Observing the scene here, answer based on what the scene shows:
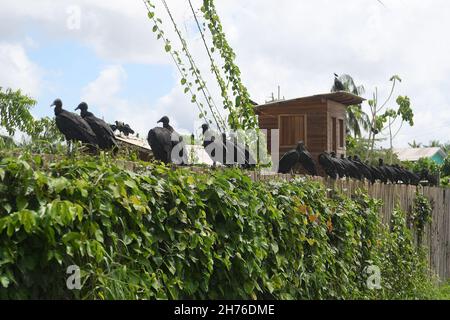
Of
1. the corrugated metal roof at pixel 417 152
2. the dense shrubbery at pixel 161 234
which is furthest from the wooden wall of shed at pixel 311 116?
the corrugated metal roof at pixel 417 152

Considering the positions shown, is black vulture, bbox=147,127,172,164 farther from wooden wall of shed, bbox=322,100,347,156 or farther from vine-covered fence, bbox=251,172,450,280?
wooden wall of shed, bbox=322,100,347,156

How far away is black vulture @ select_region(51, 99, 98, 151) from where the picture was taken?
6.90 m

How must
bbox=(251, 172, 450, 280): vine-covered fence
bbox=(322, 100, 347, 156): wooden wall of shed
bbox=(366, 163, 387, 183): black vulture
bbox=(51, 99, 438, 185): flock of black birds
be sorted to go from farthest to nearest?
bbox=(322, 100, 347, 156): wooden wall of shed < bbox=(366, 163, 387, 183): black vulture < bbox=(251, 172, 450, 280): vine-covered fence < bbox=(51, 99, 438, 185): flock of black birds

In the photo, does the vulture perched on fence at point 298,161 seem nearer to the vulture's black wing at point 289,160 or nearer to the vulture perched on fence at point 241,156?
the vulture's black wing at point 289,160

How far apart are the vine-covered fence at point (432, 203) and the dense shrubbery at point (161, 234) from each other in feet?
5.44

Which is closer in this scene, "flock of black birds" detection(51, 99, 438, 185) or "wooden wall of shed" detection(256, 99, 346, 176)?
"flock of black birds" detection(51, 99, 438, 185)

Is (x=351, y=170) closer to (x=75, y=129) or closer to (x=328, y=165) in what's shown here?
(x=328, y=165)

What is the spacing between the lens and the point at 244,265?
528cm

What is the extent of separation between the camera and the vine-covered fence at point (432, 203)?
9.18 m

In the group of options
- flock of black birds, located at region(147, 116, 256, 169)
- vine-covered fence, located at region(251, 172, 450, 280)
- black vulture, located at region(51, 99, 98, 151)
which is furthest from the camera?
vine-covered fence, located at region(251, 172, 450, 280)

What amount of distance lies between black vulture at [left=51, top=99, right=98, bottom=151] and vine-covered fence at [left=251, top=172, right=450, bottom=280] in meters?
2.67

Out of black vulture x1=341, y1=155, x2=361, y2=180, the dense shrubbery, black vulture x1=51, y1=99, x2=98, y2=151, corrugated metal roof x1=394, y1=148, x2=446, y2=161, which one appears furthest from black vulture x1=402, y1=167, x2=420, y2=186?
corrugated metal roof x1=394, y1=148, x2=446, y2=161
